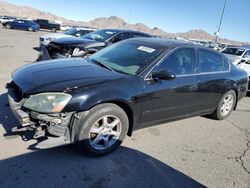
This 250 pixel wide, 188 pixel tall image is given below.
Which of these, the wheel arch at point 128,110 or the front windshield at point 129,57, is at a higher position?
the front windshield at point 129,57

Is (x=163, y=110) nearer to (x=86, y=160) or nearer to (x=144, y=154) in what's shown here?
(x=144, y=154)

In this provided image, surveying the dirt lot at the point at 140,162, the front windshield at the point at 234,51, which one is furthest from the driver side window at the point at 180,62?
the front windshield at the point at 234,51

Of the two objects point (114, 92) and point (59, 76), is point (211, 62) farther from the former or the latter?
point (59, 76)

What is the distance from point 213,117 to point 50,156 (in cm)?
378

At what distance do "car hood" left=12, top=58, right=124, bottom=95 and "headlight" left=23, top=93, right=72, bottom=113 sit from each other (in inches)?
2.7

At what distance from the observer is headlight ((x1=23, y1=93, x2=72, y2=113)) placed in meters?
3.21

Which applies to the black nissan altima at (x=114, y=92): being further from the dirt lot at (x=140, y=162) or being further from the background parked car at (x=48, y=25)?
the background parked car at (x=48, y=25)

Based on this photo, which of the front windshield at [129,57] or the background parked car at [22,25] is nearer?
the front windshield at [129,57]

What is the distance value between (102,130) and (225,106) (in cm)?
334

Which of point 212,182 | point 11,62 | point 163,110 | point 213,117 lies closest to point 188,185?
point 212,182

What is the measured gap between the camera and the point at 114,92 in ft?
11.7

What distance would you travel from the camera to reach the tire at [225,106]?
5.62 m

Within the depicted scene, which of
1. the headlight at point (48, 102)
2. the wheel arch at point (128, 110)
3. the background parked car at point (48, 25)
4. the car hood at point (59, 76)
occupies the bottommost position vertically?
the background parked car at point (48, 25)

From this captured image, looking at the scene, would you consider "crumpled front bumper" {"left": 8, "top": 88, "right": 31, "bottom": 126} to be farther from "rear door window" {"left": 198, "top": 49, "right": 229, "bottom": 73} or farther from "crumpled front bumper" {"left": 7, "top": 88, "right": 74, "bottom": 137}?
"rear door window" {"left": 198, "top": 49, "right": 229, "bottom": 73}
